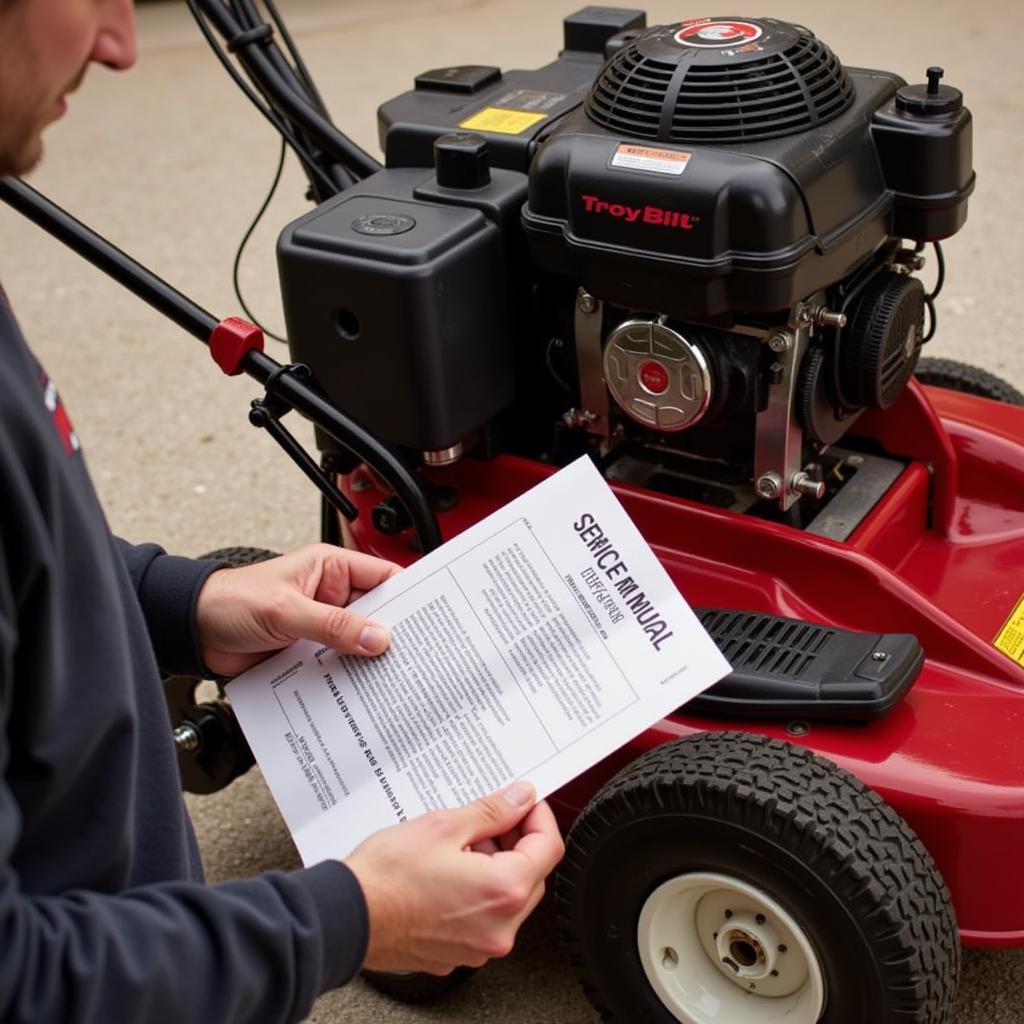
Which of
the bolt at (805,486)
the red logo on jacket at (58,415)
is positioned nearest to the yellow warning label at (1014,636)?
the bolt at (805,486)

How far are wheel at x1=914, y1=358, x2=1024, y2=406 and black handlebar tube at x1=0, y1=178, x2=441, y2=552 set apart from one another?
841 millimetres

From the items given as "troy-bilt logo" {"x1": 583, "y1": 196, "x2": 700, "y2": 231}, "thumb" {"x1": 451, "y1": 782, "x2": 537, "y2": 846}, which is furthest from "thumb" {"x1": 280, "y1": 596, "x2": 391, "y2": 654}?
"troy-bilt logo" {"x1": 583, "y1": 196, "x2": 700, "y2": 231}

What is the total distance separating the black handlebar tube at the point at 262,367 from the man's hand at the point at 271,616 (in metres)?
0.19

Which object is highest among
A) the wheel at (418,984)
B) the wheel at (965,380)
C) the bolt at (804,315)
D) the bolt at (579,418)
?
the bolt at (804,315)

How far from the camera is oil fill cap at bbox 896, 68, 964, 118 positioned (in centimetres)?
137

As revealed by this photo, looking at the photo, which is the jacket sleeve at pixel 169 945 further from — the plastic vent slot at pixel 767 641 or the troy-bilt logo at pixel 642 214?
the troy-bilt logo at pixel 642 214

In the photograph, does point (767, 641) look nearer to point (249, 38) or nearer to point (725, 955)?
point (725, 955)

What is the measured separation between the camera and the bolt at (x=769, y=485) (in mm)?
1482

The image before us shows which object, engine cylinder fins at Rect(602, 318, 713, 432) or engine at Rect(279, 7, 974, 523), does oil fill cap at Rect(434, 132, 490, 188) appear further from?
engine cylinder fins at Rect(602, 318, 713, 432)

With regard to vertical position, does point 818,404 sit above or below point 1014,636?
above

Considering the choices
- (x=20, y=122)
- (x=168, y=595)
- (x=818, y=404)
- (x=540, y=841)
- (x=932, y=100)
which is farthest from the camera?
(x=818, y=404)

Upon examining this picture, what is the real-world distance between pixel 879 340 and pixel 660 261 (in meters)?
0.26

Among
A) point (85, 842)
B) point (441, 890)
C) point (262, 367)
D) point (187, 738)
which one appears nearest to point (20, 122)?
A: point (85, 842)

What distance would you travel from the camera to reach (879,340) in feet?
4.75
